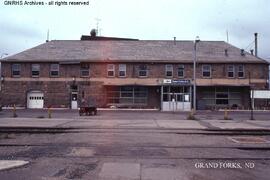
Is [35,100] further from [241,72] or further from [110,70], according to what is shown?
[241,72]

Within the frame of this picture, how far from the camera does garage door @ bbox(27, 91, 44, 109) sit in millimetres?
50219

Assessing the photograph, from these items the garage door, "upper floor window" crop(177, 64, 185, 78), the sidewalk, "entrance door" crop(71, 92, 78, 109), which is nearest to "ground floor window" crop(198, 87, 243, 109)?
"upper floor window" crop(177, 64, 185, 78)

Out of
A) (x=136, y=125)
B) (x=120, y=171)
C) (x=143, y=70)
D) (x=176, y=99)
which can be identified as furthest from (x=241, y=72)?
(x=120, y=171)

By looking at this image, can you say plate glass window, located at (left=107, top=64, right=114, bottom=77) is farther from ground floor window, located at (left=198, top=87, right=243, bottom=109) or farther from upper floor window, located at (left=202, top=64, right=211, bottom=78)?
upper floor window, located at (left=202, top=64, right=211, bottom=78)

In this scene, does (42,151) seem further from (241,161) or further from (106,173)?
(241,161)

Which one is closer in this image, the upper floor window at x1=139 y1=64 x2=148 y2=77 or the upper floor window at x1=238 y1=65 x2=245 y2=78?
the upper floor window at x1=139 y1=64 x2=148 y2=77

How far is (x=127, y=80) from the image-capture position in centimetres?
5038

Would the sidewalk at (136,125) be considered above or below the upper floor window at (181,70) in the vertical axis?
below

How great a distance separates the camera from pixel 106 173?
9.26m

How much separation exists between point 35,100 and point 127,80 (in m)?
11.6

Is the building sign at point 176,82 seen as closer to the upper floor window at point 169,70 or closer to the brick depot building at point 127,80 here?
the brick depot building at point 127,80

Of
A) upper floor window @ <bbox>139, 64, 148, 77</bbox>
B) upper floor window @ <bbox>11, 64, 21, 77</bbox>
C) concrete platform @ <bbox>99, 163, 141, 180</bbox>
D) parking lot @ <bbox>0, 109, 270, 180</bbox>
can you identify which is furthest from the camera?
upper floor window @ <bbox>11, 64, 21, 77</bbox>

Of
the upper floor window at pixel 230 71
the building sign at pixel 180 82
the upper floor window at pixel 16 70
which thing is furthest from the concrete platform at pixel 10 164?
the upper floor window at pixel 230 71

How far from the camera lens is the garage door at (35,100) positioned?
50219 mm
